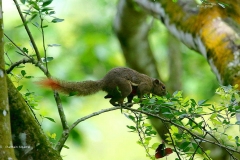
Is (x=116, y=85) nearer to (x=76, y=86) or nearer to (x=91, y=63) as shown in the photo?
(x=76, y=86)

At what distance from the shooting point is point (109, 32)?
23.5ft

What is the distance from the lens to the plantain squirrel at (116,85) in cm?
277

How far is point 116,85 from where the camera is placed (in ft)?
10.2

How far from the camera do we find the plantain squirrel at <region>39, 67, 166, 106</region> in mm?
2770

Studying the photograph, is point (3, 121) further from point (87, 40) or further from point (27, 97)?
point (87, 40)

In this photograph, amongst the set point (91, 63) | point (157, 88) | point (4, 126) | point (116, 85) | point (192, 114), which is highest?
point (4, 126)

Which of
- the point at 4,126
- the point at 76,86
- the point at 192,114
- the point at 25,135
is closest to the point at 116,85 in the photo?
the point at 76,86

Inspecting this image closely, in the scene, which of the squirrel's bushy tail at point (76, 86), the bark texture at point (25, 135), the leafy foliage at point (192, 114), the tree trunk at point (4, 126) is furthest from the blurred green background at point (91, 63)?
the tree trunk at point (4, 126)

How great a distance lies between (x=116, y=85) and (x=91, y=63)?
2886mm

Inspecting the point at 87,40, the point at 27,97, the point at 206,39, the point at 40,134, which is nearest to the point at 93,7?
the point at 87,40

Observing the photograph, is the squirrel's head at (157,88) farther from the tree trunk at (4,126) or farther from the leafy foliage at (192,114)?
the tree trunk at (4,126)

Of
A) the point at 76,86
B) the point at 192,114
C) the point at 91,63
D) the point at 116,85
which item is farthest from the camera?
the point at 91,63

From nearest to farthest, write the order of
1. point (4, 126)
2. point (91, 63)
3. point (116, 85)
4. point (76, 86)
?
1. point (4, 126)
2. point (76, 86)
3. point (116, 85)
4. point (91, 63)

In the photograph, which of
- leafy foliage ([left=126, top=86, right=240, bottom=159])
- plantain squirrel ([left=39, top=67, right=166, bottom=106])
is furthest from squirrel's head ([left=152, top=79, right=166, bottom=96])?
leafy foliage ([left=126, top=86, right=240, bottom=159])
